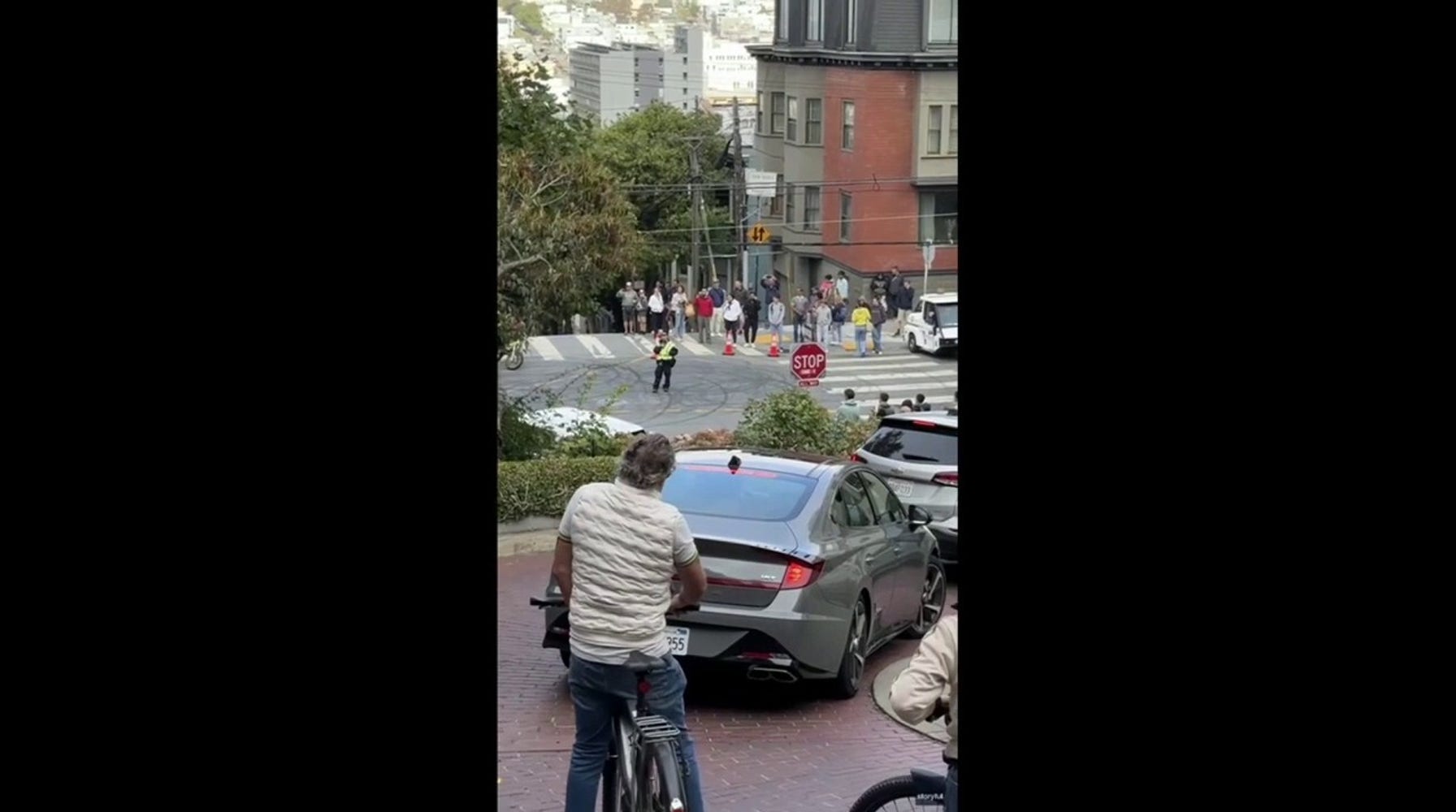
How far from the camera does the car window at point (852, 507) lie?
9703mm

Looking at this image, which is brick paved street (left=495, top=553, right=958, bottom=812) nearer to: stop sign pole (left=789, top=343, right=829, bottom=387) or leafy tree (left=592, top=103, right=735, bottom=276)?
stop sign pole (left=789, top=343, right=829, bottom=387)

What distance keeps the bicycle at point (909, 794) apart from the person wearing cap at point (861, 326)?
33.3 metres

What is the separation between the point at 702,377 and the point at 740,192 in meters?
13.2

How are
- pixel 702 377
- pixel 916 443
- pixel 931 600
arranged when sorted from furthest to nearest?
pixel 702 377
pixel 916 443
pixel 931 600

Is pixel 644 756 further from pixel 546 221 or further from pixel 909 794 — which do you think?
pixel 546 221

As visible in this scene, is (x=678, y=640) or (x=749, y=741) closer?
(x=678, y=640)

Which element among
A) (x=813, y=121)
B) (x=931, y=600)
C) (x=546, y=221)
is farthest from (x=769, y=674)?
(x=813, y=121)

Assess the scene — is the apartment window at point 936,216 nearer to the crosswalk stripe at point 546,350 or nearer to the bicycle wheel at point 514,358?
the crosswalk stripe at point 546,350

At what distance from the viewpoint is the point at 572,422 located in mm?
18203

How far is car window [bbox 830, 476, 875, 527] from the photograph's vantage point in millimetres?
9703

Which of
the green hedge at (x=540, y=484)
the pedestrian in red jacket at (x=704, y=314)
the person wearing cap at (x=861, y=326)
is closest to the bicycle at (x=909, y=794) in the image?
the green hedge at (x=540, y=484)
